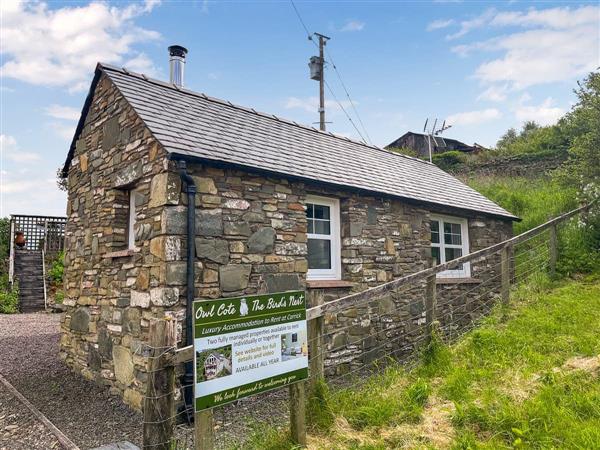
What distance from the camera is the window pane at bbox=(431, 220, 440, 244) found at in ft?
31.5

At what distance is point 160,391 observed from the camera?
288 centimetres

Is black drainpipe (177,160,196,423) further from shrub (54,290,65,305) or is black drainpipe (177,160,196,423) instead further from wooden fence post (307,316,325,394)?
shrub (54,290,65,305)

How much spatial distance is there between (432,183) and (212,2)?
7.01 m

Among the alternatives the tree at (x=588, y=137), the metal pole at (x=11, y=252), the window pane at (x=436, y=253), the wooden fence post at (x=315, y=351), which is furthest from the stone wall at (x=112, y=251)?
the tree at (x=588, y=137)

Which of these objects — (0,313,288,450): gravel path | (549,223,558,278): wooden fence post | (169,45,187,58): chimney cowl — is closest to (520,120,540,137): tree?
(549,223,558,278): wooden fence post

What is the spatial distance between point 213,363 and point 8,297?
14.7 meters

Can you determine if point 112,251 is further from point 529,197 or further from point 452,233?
point 529,197

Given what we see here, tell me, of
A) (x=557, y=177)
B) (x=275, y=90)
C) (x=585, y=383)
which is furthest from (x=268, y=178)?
(x=557, y=177)

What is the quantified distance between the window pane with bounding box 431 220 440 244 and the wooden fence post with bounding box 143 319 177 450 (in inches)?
309

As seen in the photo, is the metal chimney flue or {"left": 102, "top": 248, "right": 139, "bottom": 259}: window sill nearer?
{"left": 102, "top": 248, "right": 139, "bottom": 259}: window sill

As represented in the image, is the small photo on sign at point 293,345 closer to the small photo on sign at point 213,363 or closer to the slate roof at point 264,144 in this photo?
the small photo on sign at point 213,363

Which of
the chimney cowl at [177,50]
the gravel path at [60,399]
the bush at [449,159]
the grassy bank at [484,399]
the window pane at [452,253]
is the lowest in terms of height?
the gravel path at [60,399]

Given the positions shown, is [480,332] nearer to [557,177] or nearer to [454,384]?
[454,384]

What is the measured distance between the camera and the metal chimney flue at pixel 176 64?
8977mm
